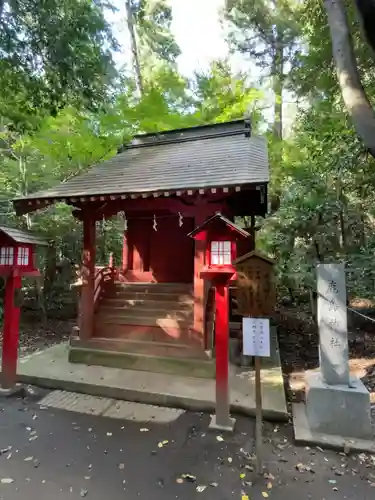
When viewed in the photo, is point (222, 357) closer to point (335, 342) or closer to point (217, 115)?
point (335, 342)

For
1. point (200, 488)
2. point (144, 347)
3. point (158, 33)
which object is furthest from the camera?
point (158, 33)

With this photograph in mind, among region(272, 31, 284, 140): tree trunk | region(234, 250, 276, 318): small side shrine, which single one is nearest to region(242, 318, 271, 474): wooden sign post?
region(234, 250, 276, 318): small side shrine

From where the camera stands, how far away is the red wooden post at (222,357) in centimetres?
388

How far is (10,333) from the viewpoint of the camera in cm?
481

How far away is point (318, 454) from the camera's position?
3.41 m

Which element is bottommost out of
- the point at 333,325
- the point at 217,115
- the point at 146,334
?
the point at 146,334

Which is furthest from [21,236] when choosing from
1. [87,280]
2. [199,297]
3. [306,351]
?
[306,351]

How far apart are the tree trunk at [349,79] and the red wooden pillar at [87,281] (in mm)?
4756

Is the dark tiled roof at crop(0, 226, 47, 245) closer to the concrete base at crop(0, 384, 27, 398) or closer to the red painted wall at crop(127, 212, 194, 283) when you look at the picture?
the concrete base at crop(0, 384, 27, 398)

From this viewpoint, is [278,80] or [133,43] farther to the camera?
[133,43]

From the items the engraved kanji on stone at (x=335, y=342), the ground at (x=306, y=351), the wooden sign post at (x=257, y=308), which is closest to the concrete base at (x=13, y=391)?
the wooden sign post at (x=257, y=308)

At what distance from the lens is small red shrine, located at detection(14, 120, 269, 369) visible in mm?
5520

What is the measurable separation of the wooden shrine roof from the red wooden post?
5.77 ft

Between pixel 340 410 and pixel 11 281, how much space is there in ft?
15.5
